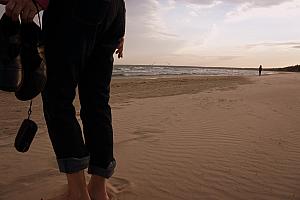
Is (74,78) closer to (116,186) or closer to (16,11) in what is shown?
(16,11)

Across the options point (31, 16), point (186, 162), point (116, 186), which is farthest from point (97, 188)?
point (186, 162)

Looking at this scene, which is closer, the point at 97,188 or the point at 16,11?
the point at 16,11

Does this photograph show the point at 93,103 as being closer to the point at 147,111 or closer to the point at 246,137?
the point at 246,137

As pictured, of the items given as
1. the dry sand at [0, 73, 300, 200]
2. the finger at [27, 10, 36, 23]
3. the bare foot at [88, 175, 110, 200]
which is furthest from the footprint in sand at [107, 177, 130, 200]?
the finger at [27, 10, 36, 23]

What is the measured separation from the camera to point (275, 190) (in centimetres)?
241

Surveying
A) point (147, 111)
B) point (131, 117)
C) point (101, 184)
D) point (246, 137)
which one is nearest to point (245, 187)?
point (101, 184)

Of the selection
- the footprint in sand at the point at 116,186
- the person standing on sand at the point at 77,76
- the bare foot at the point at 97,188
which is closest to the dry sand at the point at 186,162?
the footprint in sand at the point at 116,186

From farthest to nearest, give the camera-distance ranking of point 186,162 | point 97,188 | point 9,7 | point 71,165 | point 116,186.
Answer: point 186,162
point 116,186
point 97,188
point 71,165
point 9,7

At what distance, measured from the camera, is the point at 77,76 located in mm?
1878

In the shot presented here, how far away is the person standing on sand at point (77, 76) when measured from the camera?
1.74 meters

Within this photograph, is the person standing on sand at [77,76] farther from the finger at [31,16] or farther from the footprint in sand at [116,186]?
the footprint in sand at [116,186]

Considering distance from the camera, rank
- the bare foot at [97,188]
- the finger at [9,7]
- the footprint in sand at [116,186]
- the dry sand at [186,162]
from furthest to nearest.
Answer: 1. the dry sand at [186,162]
2. the footprint in sand at [116,186]
3. the bare foot at [97,188]
4. the finger at [9,7]

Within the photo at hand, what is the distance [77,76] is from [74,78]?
0.16ft

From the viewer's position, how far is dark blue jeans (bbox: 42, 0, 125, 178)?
176cm
